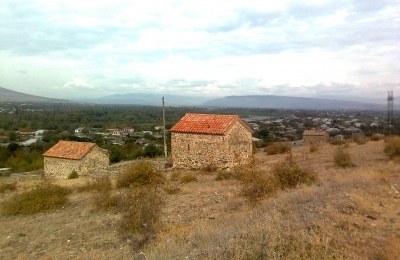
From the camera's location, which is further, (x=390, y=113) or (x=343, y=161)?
(x=390, y=113)

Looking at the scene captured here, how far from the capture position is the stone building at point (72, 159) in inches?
810

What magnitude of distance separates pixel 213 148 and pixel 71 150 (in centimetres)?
1019

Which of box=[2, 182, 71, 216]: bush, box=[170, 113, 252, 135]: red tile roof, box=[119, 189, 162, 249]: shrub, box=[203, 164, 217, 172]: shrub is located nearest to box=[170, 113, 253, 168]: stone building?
box=[170, 113, 252, 135]: red tile roof

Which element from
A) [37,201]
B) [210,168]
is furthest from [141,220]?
[210,168]

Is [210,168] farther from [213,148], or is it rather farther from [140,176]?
Result: [140,176]

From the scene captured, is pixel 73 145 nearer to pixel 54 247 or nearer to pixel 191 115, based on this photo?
pixel 191 115

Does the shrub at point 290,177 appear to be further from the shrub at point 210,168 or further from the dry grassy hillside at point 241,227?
the shrub at point 210,168

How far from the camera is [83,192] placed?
1450 cm

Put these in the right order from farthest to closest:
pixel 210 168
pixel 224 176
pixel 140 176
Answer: pixel 210 168 → pixel 224 176 → pixel 140 176

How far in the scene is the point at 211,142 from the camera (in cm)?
1788

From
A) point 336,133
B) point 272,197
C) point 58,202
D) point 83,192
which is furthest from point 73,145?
point 336,133

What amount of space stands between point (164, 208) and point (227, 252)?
499cm

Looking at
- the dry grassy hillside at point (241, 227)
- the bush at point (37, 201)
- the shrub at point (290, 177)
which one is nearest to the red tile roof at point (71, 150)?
the bush at point (37, 201)

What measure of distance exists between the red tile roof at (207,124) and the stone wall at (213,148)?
26 cm
